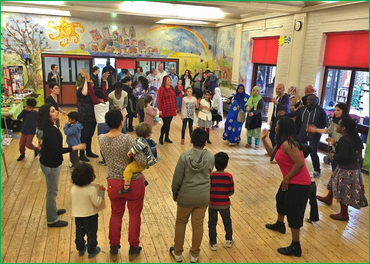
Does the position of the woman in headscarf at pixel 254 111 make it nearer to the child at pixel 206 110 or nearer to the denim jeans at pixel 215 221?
the child at pixel 206 110

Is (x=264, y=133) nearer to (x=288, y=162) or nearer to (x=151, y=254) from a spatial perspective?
(x=288, y=162)

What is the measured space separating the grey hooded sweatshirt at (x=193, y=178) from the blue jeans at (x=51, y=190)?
58.1 inches

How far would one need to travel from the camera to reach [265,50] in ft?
31.1

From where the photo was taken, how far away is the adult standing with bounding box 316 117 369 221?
3.73 m

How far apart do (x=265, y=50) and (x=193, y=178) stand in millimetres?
7768

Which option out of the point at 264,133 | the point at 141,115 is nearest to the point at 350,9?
the point at 264,133

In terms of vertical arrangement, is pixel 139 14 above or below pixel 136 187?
above

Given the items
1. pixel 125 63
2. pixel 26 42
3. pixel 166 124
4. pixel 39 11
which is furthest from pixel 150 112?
pixel 26 42

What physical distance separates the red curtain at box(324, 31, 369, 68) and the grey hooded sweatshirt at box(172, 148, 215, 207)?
517 cm

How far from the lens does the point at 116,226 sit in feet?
9.69

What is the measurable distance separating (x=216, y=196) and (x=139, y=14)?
7659 mm

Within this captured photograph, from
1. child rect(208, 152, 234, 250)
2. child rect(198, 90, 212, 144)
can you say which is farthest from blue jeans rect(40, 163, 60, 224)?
child rect(198, 90, 212, 144)

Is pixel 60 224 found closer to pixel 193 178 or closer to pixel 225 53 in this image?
pixel 193 178

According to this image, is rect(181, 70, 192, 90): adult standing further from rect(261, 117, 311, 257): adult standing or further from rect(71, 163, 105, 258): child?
rect(71, 163, 105, 258): child
